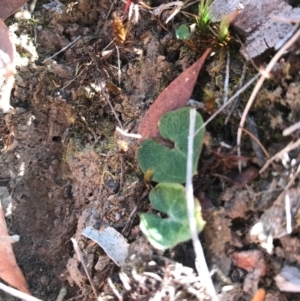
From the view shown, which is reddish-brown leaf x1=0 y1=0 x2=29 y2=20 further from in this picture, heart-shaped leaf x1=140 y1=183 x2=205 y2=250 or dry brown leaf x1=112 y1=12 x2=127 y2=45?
heart-shaped leaf x1=140 y1=183 x2=205 y2=250

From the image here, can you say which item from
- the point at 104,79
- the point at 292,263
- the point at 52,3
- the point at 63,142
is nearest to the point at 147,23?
the point at 104,79

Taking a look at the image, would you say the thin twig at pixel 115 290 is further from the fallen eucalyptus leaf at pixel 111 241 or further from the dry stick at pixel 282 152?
the dry stick at pixel 282 152

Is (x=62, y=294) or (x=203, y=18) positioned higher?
(x=203, y=18)

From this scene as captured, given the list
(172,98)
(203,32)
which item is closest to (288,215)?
(172,98)

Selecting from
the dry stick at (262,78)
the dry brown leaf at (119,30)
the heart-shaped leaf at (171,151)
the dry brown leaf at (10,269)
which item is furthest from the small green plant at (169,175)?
the dry brown leaf at (10,269)

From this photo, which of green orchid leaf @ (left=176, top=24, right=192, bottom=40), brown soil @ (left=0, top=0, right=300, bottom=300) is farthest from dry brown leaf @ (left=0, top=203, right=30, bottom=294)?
green orchid leaf @ (left=176, top=24, right=192, bottom=40)

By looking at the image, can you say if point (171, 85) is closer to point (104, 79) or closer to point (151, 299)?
point (104, 79)

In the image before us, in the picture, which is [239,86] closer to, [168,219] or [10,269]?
[168,219]
